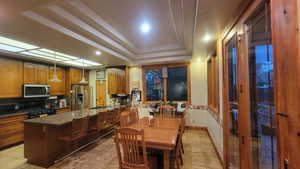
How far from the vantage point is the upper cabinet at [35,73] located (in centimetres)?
389

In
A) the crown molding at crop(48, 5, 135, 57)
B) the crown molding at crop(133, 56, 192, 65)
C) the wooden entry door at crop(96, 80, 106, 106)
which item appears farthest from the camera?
the wooden entry door at crop(96, 80, 106, 106)

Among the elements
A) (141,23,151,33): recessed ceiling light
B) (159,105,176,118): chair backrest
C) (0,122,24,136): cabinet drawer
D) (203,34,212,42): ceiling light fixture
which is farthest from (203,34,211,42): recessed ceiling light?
(0,122,24,136): cabinet drawer

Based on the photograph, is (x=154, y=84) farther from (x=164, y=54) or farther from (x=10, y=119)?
(x=10, y=119)

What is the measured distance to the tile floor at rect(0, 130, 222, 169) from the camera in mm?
2412

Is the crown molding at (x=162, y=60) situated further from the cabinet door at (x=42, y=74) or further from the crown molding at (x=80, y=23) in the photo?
the cabinet door at (x=42, y=74)

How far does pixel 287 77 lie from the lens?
0.79m

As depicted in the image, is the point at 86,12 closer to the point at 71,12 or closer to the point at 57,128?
the point at 71,12

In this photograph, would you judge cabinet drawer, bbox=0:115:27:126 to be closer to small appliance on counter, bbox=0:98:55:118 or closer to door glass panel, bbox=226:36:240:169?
small appliance on counter, bbox=0:98:55:118

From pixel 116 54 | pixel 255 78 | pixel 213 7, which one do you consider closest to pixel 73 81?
pixel 116 54

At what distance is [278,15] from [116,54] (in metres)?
3.52

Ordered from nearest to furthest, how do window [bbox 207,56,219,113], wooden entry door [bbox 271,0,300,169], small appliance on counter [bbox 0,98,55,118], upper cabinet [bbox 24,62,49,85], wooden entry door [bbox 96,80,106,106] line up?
wooden entry door [bbox 271,0,300,169] < window [bbox 207,56,219,113] < small appliance on counter [bbox 0,98,55,118] < upper cabinet [bbox 24,62,49,85] < wooden entry door [bbox 96,80,106,106]

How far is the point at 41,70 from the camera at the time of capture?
429 centimetres

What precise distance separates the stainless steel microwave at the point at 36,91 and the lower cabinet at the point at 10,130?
679 millimetres

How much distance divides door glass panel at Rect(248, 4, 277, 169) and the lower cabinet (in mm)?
4949
